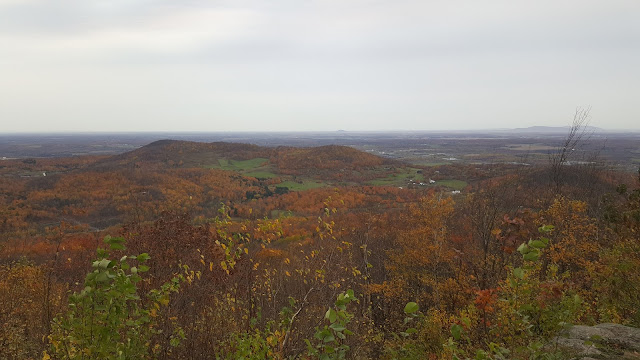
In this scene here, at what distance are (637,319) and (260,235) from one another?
791cm

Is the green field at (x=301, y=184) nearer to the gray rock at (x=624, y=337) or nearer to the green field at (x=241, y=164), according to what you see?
the green field at (x=241, y=164)

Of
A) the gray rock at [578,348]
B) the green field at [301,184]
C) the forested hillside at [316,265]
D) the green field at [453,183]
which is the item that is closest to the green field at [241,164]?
the forested hillside at [316,265]

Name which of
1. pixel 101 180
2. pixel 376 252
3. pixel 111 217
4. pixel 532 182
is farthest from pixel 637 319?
pixel 101 180

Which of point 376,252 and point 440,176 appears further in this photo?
point 440,176

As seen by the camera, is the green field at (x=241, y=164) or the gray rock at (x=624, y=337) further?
the green field at (x=241, y=164)

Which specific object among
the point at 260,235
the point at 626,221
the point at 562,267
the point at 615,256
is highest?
the point at 260,235

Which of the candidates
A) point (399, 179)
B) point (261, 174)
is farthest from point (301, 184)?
point (399, 179)

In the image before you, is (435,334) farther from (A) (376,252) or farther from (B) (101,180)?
(B) (101,180)

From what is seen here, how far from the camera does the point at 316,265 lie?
22.2ft

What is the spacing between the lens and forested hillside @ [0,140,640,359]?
4.11 meters

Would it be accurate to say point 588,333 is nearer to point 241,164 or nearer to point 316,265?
point 316,265

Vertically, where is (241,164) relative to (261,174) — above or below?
above

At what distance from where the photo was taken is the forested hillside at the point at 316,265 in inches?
162

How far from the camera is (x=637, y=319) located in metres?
6.62
